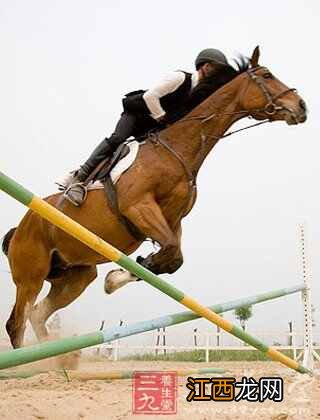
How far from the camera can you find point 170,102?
388 centimetres

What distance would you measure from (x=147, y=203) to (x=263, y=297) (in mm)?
1045

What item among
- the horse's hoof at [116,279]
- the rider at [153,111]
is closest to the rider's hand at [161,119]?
the rider at [153,111]

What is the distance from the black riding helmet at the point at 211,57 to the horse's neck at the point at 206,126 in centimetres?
18

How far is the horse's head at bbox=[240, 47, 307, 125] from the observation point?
3.50 m

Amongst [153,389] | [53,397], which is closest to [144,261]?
[153,389]

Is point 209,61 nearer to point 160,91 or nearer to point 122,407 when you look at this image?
point 160,91

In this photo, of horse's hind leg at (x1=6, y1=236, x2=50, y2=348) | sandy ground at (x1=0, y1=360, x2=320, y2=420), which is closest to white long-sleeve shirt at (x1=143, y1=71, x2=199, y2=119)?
horse's hind leg at (x1=6, y1=236, x2=50, y2=348)

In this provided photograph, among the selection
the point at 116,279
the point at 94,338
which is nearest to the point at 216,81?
the point at 116,279

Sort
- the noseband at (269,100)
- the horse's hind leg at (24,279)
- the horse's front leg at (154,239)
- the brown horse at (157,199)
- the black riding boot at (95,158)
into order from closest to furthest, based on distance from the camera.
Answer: the horse's front leg at (154,239), the brown horse at (157,199), the noseband at (269,100), the black riding boot at (95,158), the horse's hind leg at (24,279)

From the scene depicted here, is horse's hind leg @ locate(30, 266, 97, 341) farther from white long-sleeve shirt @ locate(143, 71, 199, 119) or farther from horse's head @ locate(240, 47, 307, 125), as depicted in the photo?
horse's head @ locate(240, 47, 307, 125)

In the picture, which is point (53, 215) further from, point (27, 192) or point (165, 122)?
point (165, 122)

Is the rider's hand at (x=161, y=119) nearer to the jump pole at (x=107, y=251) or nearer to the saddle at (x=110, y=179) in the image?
the saddle at (x=110, y=179)

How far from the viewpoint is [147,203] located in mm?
3418

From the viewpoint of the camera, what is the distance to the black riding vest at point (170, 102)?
3.76 m
